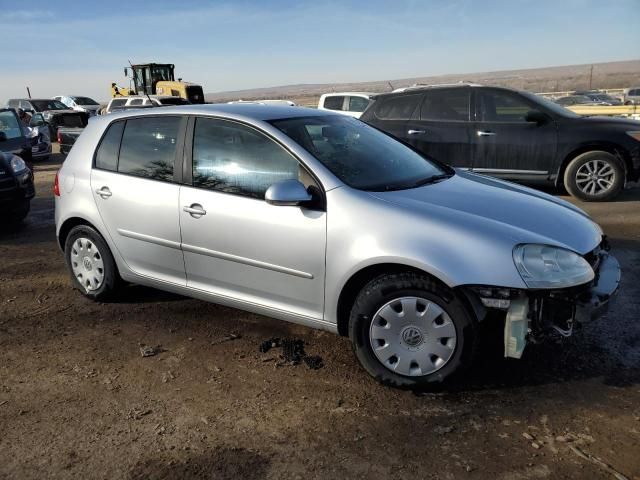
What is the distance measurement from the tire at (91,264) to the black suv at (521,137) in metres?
4.97

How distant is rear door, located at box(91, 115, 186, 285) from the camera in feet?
12.6

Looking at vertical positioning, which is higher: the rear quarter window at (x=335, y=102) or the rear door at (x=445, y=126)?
the rear quarter window at (x=335, y=102)

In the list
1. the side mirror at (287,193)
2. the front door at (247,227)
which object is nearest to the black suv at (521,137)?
the front door at (247,227)

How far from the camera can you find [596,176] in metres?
8.15

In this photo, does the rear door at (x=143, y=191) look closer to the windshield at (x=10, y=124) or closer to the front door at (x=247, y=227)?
the front door at (x=247, y=227)

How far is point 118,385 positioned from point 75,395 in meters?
0.23

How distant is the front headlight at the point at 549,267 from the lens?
284 centimetres

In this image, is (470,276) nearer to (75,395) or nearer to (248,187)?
(248,187)

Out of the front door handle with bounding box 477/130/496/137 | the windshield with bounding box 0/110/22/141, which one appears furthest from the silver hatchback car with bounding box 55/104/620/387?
the windshield with bounding box 0/110/22/141

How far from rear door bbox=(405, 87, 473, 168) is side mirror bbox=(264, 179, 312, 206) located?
19.4 ft

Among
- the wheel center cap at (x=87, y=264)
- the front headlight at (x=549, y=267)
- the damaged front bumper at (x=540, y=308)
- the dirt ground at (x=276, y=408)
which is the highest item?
the front headlight at (x=549, y=267)

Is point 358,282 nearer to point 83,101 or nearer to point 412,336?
point 412,336

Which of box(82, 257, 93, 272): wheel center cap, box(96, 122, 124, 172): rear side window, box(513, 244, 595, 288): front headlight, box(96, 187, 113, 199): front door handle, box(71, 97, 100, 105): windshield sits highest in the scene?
box(71, 97, 100, 105): windshield

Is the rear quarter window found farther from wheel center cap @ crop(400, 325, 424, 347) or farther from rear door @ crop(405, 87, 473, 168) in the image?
wheel center cap @ crop(400, 325, 424, 347)
